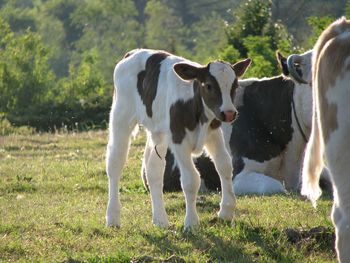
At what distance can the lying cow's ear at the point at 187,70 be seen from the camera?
9.76m

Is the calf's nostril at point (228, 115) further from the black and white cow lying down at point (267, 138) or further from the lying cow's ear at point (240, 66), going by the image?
the black and white cow lying down at point (267, 138)

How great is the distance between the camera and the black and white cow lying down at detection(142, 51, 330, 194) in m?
13.4

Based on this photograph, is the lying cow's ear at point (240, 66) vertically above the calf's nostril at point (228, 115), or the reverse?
the lying cow's ear at point (240, 66)

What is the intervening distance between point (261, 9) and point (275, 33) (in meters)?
1.16

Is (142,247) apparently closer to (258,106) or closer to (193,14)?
(258,106)

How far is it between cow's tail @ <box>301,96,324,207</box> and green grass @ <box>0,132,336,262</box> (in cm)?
128

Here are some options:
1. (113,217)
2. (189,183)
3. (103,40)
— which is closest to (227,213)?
(189,183)

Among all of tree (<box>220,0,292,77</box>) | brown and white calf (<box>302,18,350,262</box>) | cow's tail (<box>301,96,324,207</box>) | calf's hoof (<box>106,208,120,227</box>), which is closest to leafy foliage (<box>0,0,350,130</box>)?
tree (<box>220,0,292,77</box>)

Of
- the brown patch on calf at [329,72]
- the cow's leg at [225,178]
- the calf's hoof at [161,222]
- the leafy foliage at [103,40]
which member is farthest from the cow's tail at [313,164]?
the leafy foliage at [103,40]

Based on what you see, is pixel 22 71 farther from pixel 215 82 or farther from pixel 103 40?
pixel 215 82

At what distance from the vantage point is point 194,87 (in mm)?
10047

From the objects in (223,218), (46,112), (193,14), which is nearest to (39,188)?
(223,218)

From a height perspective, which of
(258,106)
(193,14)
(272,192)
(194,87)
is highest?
(194,87)

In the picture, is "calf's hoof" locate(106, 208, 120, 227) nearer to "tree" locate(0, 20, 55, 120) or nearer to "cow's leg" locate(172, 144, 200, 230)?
"cow's leg" locate(172, 144, 200, 230)
